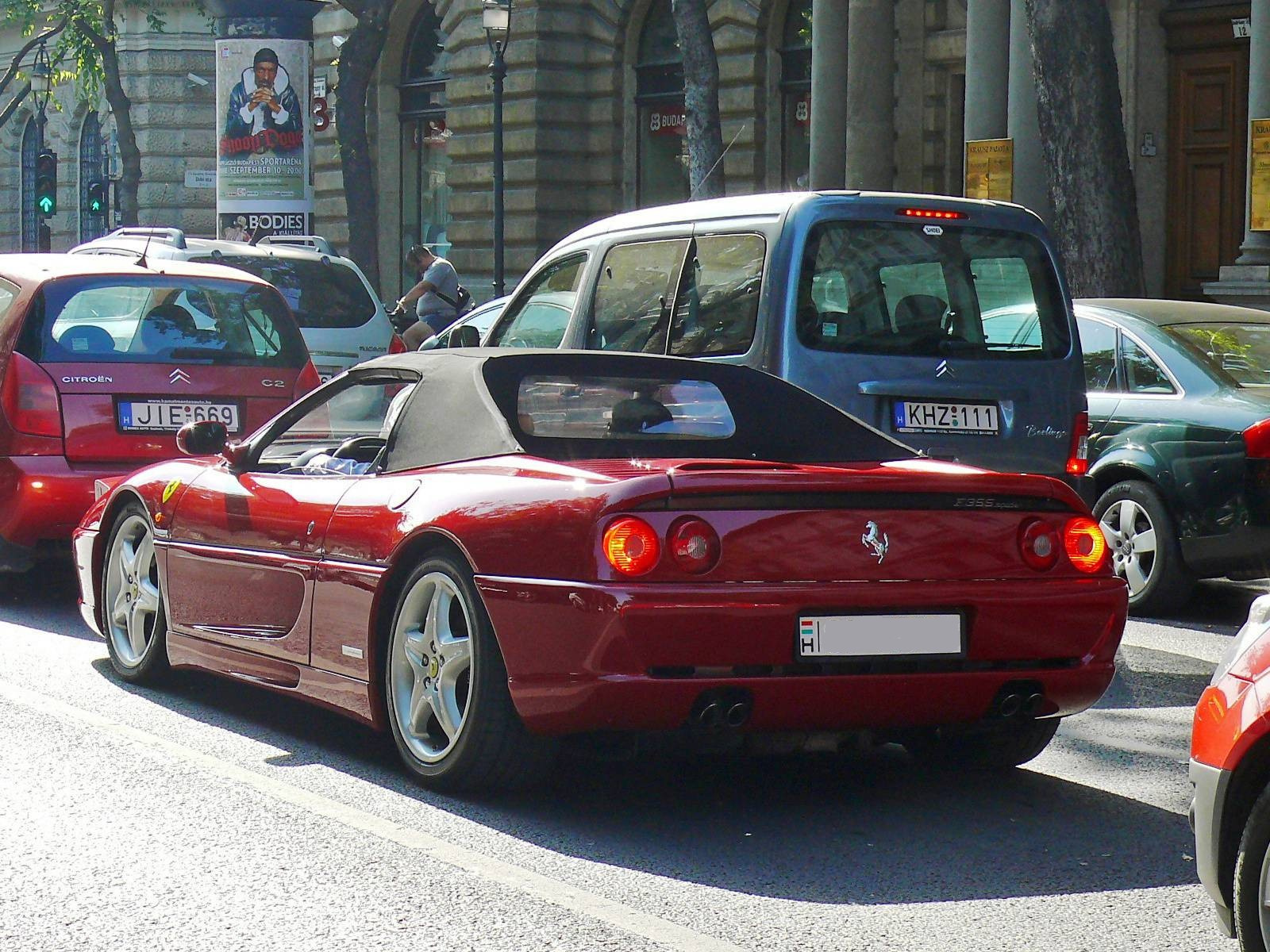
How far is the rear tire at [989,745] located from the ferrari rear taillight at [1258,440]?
3.66 meters

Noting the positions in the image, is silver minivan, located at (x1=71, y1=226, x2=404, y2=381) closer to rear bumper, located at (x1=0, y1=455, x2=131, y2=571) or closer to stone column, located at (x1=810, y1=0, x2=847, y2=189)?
rear bumper, located at (x1=0, y1=455, x2=131, y2=571)

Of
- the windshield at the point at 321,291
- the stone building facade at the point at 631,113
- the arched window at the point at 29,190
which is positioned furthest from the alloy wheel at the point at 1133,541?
the arched window at the point at 29,190

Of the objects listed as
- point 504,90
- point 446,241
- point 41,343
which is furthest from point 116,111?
point 41,343

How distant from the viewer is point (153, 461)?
10188 mm

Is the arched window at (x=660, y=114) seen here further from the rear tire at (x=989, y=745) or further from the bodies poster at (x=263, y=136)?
the rear tire at (x=989, y=745)

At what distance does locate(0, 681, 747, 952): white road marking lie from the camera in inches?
181

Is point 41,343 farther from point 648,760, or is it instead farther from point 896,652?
point 896,652

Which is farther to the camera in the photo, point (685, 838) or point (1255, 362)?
point (1255, 362)

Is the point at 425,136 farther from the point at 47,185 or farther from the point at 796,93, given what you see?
the point at 796,93

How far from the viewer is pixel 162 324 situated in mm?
10328

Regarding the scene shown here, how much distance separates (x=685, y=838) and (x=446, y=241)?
29617 millimetres

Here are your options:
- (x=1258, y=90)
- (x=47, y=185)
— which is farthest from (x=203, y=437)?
(x=47, y=185)

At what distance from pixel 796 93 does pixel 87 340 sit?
18.7 m

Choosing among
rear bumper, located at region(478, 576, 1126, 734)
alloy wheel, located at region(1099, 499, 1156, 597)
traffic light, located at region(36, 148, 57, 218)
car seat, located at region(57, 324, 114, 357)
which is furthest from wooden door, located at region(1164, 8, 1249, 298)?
traffic light, located at region(36, 148, 57, 218)
